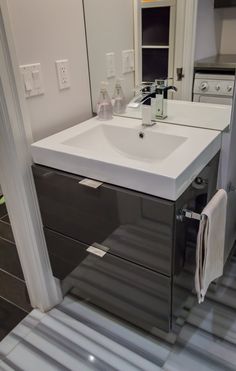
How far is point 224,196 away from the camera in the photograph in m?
1.17

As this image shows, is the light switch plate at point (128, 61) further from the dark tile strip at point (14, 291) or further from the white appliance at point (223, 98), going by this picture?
the dark tile strip at point (14, 291)

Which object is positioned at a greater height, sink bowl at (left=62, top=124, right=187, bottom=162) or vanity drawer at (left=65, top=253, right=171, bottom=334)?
sink bowl at (left=62, top=124, right=187, bottom=162)

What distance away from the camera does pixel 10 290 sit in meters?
1.75

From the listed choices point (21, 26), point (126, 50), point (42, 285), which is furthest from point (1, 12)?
point (42, 285)

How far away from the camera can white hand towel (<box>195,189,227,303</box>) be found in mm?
1059

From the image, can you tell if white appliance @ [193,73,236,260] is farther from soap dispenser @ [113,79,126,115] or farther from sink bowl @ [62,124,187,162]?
soap dispenser @ [113,79,126,115]

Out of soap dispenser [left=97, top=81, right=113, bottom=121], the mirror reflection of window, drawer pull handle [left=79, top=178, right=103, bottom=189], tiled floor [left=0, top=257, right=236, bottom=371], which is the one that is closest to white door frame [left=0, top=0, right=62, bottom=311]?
tiled floor [left=0, top=257, right=236, bottom=371]

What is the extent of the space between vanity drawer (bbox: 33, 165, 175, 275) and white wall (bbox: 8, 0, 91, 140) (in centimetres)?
27

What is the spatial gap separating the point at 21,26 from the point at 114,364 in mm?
1449

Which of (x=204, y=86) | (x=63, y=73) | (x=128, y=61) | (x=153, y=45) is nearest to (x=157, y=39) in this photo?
(x=153, y=45)

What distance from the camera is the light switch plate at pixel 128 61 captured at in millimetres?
1485

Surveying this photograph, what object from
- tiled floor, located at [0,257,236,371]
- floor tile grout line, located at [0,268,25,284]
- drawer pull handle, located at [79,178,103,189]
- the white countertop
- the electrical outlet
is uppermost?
the electrical outlet

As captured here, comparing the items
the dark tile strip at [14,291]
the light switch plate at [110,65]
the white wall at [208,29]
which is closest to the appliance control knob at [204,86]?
the white wall at [208,29]

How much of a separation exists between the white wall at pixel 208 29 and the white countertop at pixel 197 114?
0.22 metres
